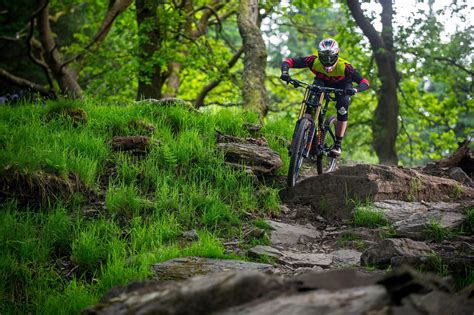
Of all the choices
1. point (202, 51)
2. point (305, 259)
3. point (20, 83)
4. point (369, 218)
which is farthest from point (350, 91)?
point (20, 83)

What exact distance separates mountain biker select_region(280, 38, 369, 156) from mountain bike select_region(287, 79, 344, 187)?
0.16 meters

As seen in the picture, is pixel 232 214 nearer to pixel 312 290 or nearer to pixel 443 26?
pixel 312 290

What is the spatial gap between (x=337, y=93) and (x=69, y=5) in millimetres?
15699

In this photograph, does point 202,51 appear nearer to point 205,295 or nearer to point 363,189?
point 363,189

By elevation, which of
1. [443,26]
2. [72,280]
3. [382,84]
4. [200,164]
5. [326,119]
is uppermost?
[443,26]

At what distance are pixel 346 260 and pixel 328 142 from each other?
172 inches

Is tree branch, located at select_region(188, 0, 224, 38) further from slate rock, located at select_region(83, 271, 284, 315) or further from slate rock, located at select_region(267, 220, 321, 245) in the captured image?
slate rock, located at select_region(83, 271, 284, 315)

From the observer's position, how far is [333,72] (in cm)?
916

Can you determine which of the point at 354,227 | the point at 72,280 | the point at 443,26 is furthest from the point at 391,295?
the point at 443,26

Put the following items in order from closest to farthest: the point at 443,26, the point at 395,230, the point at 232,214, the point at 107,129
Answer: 1. the point at 395,230
2. the point at 232,214
3. the point at 107,129
4. the point at 443,26

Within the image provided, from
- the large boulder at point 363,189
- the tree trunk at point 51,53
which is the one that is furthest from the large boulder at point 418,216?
the tree trunk at point 51,53

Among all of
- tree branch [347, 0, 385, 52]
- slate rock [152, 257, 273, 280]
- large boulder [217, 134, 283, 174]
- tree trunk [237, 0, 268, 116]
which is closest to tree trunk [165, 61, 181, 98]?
tree trunk [237, 0, 268, 116]

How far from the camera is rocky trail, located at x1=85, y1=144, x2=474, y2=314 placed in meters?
2.69

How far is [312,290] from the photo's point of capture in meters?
2.72
